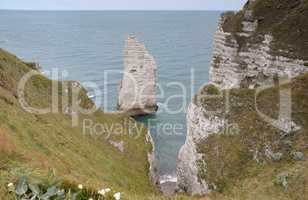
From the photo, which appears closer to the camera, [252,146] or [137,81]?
[252,146]

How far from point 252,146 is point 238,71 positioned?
13.8 meters

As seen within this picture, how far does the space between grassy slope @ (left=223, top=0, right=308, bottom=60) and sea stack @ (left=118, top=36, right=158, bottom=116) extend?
29487mm

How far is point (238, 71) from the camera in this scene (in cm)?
4656

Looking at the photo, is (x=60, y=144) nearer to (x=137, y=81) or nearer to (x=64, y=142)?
(x=64, y=142)

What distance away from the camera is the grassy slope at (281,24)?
4221 centimetres

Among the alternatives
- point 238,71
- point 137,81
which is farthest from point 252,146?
point 137,81

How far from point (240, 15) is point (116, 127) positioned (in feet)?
69.5

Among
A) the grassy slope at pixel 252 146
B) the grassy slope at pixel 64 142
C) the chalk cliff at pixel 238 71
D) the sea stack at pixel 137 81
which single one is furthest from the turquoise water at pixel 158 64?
the grassy slope at pixel 252 146

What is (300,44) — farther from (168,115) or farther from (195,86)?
(195,86)

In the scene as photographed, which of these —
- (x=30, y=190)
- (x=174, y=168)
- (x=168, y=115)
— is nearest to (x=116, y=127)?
(x=174, y=168)

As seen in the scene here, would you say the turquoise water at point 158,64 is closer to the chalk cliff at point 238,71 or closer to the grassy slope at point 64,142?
the grassy slope at point 64,142

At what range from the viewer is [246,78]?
152 feet

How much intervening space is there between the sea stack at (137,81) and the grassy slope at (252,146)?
37224 mm

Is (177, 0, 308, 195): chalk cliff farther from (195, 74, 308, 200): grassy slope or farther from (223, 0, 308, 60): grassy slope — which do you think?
(195, 74, 308, 200): grassy slope
